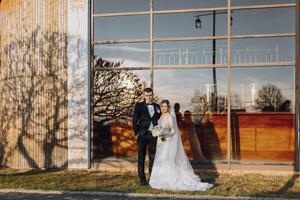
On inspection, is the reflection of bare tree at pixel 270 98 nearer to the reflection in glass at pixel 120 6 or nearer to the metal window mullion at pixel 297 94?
the metal window mullion at pixel 297 94

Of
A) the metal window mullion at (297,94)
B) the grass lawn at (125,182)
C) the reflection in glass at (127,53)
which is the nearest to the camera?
the grass lawn at (125,182)

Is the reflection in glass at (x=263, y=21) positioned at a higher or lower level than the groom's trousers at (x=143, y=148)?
higher

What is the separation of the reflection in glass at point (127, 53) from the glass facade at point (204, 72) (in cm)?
2

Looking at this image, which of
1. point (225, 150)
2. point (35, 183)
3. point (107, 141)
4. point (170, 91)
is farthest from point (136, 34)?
point (35, 183)

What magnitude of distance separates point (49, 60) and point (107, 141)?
252 cm

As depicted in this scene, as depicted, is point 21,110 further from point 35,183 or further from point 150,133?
point 150,133

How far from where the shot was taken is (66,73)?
13141 millimetres

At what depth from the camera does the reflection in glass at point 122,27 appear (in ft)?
42.5

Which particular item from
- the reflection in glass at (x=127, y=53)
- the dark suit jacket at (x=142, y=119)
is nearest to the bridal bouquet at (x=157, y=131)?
the dark suit jacket at (x=142, y=119)

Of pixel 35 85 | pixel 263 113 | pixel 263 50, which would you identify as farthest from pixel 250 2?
pixel 35 85

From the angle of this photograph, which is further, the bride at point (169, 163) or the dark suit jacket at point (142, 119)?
the dark suit jacket at point (142, 119)

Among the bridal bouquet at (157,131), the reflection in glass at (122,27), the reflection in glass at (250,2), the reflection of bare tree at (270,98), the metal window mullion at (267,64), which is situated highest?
the reflection in glass at (250,2)

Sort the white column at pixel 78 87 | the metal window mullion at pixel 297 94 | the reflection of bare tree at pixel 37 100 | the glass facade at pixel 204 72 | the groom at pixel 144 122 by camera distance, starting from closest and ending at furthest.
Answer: the groom at pixel 144 122
the metal window mullion at pixel 297 94
the glass facade at pixel 204 72
the white column at pixel 78 87
the reflection of bare tree at pixel 37 100

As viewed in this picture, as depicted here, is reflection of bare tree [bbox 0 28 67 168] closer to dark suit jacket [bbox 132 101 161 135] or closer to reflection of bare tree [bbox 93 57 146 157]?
reflection of bare tree [bbox 93 57 146 157]
